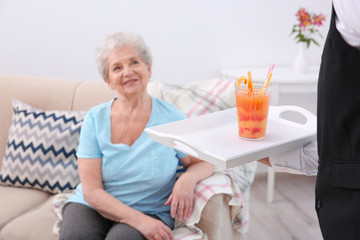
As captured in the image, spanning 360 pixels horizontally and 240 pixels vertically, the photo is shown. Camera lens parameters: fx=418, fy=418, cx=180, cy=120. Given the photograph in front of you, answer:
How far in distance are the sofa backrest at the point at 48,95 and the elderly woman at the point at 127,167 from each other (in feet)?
1.47

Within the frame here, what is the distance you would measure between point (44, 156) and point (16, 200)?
0.78 feet

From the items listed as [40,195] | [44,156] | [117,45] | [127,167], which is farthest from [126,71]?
[40,195]

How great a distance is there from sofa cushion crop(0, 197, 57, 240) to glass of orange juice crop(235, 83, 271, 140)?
3.27 feet

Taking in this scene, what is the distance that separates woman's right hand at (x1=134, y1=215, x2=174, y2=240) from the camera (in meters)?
1.51

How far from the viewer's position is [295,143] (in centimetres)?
104

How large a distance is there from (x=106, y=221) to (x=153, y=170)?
0.27m

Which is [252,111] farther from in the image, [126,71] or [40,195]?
[40,195]

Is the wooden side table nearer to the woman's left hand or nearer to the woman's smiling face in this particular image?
the woman's smiling face

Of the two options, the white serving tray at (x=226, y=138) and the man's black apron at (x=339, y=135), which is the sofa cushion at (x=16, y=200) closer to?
the white serving tray at (x=226, y=138)

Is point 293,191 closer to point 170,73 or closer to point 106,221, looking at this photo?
point 170,73

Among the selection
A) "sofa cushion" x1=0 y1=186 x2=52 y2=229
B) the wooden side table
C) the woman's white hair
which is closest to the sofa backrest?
"sofa cushion" x1=0 y1=186 x2=52 y2=229

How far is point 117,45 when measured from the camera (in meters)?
Answer: 1.72

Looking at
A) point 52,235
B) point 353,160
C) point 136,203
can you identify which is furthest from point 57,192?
point 353,160

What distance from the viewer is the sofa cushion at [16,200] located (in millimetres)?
1854
